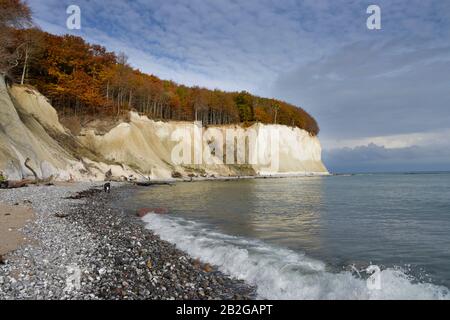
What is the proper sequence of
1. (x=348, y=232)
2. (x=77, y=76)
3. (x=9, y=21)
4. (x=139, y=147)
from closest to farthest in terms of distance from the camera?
(x=348, y=232) → (x=9, y=21) → (x=77, y=76) → (x=139, y=147)

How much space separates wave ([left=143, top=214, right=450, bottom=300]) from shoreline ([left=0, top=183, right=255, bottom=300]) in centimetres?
49

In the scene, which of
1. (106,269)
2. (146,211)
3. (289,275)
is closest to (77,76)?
(146,211)

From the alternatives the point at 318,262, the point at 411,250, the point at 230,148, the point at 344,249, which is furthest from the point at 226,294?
the point at 230,148

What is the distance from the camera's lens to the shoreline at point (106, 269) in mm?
5641

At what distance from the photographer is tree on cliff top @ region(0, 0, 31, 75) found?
30.1 metres

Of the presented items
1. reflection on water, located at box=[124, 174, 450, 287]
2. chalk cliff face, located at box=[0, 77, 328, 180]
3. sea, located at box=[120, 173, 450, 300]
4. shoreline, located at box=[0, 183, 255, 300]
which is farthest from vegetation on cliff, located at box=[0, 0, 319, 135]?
shoreline, located at box=[0, 183, 255, 300]

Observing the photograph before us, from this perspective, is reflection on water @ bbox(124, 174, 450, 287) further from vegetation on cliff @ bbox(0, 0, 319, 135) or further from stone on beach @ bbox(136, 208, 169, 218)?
vegetation on cliff @ bbox(0, 0, 319, 135)

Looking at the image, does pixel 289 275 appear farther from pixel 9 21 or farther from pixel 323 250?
pixel 9 21

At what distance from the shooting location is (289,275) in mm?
7316

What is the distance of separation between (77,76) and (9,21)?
12838 millimetres

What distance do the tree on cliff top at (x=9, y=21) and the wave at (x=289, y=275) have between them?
1167 inches

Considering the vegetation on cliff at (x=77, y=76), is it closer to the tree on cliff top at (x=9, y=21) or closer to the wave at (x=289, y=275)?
the tree on cliff top at (x=9, y=21)

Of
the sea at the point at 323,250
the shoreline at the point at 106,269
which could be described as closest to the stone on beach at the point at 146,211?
the sea at the point at 323,250

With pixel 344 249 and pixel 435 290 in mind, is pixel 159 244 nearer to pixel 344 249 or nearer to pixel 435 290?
pixel 344 249
